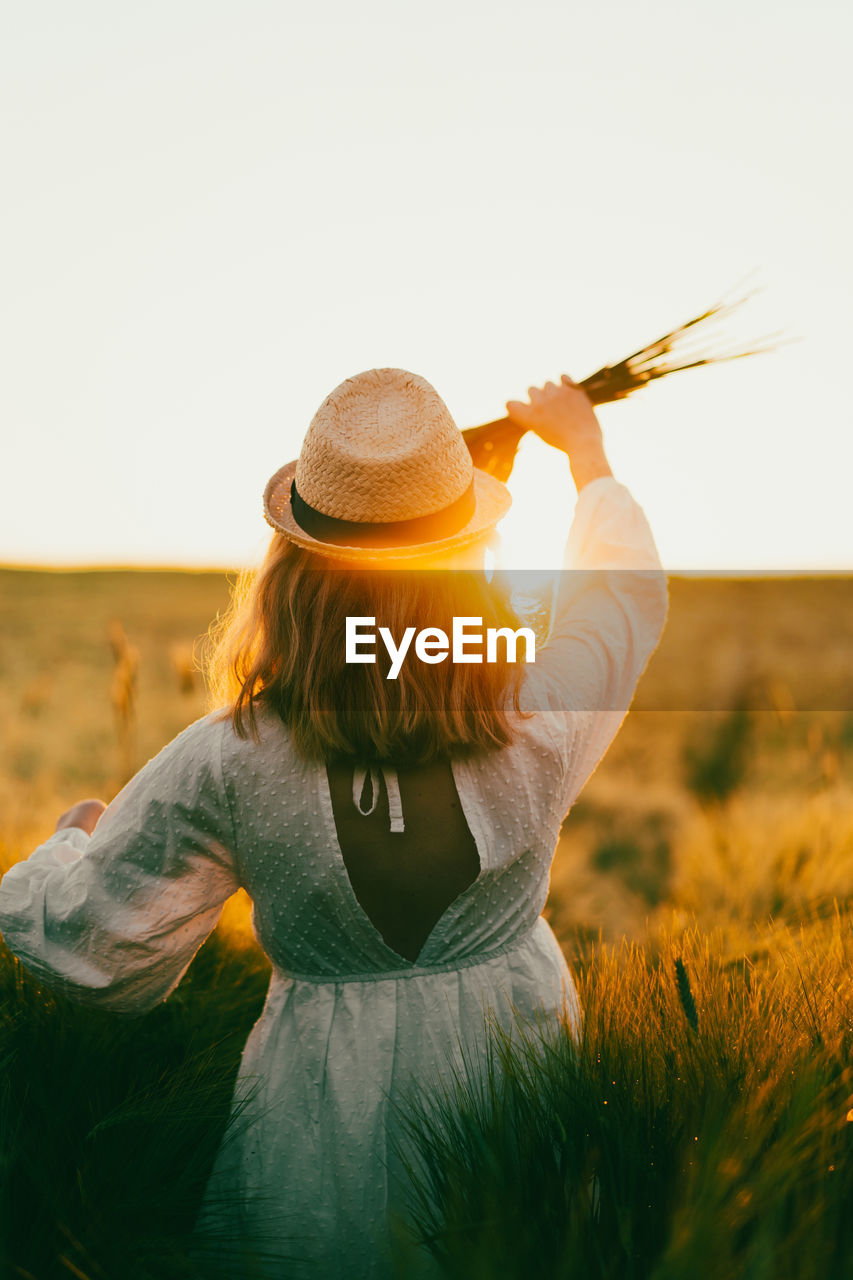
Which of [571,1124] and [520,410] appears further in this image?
[520,410]

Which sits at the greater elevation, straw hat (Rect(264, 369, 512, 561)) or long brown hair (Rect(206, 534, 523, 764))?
straw hat (Rect(264, 369, 512, 561))

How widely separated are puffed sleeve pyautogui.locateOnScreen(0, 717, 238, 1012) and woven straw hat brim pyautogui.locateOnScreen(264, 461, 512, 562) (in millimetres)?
315

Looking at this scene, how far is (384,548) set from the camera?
1.32 meters

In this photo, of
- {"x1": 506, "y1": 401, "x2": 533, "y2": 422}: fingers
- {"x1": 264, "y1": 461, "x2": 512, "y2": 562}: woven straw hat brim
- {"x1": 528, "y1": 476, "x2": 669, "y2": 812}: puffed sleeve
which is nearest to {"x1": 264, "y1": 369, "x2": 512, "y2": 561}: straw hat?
{"x1": 264, "y1": 461, "x2": 512, "y2": 562}: woven straw hat brim

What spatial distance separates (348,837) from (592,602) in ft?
2.11

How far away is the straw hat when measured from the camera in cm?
134

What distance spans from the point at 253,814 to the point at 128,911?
0.26 meters

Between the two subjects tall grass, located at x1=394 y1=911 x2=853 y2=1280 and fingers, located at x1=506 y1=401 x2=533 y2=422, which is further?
fingers, located at x1=506 y1=401 x2=533 y2=422

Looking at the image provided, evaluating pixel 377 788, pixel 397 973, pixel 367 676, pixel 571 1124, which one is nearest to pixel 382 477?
pixel 367 676

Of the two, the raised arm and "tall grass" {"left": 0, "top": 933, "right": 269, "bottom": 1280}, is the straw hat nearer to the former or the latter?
the raised arm

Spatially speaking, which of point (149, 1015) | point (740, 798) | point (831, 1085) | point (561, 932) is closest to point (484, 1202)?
point (831, 1085)

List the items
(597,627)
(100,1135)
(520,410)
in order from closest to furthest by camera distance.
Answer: (100,1135), (597,627), (520,410)

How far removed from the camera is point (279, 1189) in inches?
54.6

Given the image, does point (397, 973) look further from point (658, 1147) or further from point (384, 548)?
point (384, 548)
